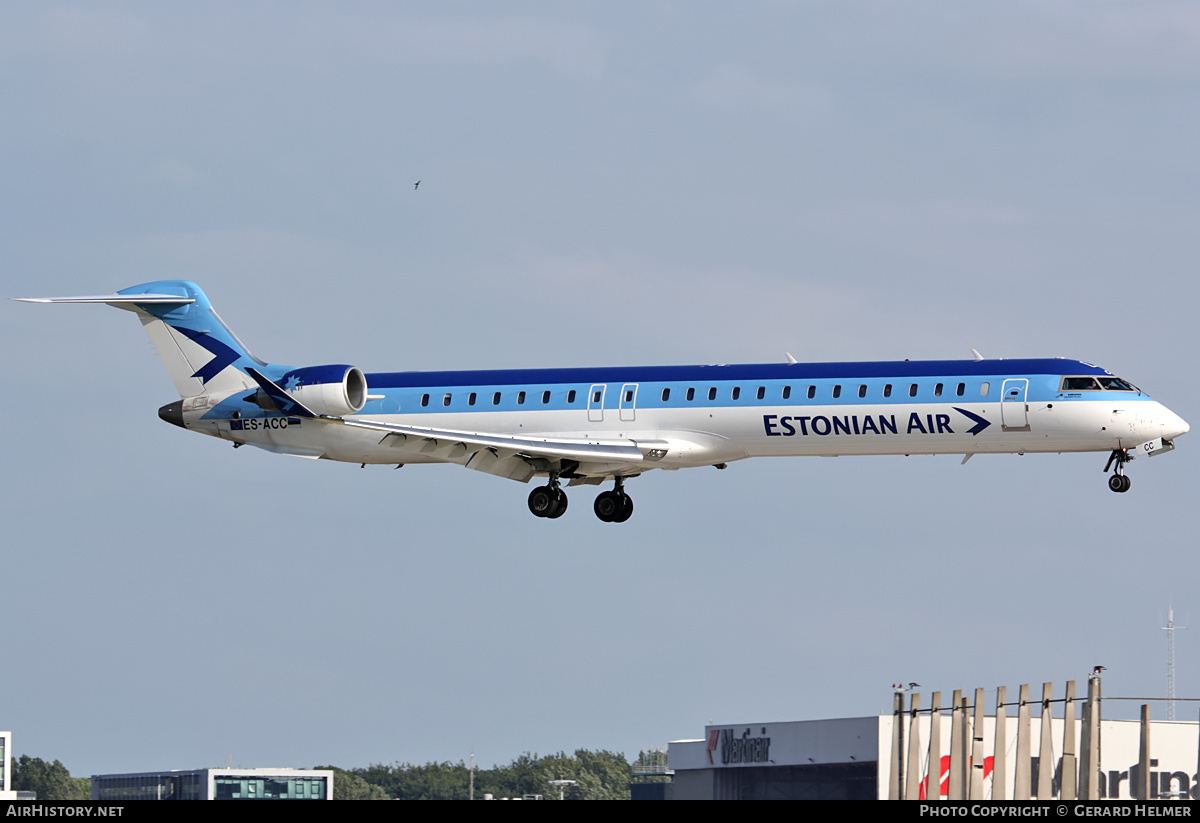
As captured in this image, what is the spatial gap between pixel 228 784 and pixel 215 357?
41458 millimetres

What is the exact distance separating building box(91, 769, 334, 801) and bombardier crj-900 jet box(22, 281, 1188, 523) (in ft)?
125

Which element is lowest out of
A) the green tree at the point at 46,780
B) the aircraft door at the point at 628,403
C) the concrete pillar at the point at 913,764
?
the green tree at the point at 46,780

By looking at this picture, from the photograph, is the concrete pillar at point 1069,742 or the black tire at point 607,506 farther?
the black tire at point 607,506

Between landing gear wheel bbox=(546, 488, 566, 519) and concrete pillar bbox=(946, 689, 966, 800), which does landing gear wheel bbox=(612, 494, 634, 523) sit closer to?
landing gear wheel bbox=(546, 488, 566, 519)

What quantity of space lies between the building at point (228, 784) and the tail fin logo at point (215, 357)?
37614 millimetres

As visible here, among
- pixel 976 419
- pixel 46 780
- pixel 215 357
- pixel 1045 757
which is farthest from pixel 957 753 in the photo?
pixel 46 780

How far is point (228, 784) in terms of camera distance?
8206 centimetres

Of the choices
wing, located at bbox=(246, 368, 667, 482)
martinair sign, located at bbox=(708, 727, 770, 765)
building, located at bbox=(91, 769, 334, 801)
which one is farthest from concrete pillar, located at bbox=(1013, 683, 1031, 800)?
building, located at bbox=(91, 769, 334, 801)

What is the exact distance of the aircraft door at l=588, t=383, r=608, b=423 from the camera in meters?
41.0

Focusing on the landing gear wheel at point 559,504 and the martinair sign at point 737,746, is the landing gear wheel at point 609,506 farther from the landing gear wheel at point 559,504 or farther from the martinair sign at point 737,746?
the martinair sign at point 737,746

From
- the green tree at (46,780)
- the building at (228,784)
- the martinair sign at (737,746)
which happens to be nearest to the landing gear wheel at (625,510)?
the martinair sign at (737,746)

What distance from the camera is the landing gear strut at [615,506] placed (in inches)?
1716
